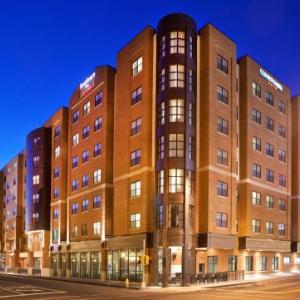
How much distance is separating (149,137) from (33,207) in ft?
140

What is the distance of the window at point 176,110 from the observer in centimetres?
5672

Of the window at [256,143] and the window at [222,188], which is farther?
the window at [256,143]

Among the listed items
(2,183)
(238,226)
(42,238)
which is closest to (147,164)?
(238,226)

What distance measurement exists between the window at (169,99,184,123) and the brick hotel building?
0.37 feet

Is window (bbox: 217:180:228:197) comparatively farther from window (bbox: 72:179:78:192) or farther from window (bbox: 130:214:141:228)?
window (bbox: 72:179:78:192)

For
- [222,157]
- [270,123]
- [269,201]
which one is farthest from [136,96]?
[269,201]

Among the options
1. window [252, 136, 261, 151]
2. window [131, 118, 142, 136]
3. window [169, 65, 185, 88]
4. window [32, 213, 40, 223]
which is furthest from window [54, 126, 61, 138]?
window [252, 136, 261, 151]

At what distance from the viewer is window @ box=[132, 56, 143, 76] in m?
62.4

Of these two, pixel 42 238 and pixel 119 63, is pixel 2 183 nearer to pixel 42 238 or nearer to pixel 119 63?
pixel 42 238

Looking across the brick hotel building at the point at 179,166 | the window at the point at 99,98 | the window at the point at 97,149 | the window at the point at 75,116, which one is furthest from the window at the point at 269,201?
the window at the point at 75,116

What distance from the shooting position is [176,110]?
5694 centimetres

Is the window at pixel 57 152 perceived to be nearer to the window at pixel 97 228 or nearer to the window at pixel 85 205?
the window at pixel 85 205

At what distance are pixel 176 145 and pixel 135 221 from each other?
10773 mm

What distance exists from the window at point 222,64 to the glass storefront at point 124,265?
23.8m
